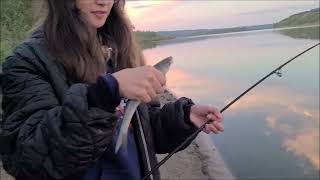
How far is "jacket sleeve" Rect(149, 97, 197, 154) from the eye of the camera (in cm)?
291

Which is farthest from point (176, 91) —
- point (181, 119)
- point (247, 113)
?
point (181, 119)

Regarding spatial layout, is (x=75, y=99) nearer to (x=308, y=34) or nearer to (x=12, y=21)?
(x=12, y=21)

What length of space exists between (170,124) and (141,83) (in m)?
0.88

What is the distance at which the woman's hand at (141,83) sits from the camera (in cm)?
206

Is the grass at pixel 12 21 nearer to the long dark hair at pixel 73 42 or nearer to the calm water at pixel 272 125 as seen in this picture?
the calm water at pixel 272 125

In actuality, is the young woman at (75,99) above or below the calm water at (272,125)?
above

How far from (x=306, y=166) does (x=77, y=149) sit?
430 inches

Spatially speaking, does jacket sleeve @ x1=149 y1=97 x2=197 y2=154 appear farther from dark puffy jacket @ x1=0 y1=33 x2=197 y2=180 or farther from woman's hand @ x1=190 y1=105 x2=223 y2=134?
dark puffy jacket @ x1=0 y1=33 x2=197 y2=180

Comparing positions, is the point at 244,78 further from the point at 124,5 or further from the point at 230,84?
the point at 124,5

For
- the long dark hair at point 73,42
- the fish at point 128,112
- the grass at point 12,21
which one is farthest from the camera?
the grass at point 12,21

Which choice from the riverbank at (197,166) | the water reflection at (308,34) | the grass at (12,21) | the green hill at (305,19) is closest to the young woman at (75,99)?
the riverbank at (197,166)

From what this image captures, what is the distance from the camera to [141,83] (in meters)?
2.06

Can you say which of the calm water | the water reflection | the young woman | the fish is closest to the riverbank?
the calm water

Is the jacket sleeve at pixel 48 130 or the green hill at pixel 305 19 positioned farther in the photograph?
the green hill at pixel 305 19
